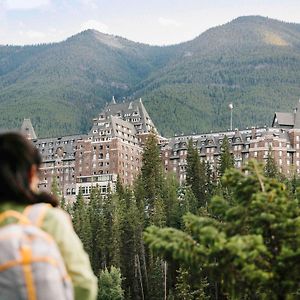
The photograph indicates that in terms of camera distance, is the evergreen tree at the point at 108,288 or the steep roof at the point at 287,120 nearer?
A: the evergreen tree at the point at 108,288

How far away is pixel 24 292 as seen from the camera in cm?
621

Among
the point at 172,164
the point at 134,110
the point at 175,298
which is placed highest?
the point at 134,110

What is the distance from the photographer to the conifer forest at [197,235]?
1443 cm

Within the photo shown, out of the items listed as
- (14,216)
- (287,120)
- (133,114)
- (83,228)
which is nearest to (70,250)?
(14,216)

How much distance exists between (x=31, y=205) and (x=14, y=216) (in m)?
0.22

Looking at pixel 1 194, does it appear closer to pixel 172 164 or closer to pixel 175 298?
pixel 175 298

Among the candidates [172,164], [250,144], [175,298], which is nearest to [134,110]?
[172,164]

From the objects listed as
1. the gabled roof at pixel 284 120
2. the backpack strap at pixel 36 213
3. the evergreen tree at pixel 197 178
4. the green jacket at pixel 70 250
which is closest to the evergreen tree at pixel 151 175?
the evergreen tree at pixel 197 178

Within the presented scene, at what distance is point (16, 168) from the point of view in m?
6.71

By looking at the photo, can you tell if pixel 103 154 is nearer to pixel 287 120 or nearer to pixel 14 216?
pixel 287 120

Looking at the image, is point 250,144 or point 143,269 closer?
point 143,269

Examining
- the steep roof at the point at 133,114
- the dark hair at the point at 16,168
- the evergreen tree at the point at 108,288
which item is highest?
the steep roof at the point at 133,114

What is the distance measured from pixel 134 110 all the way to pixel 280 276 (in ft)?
531

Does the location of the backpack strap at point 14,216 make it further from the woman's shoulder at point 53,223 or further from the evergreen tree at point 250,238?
the evergreen tree at point 250,238
